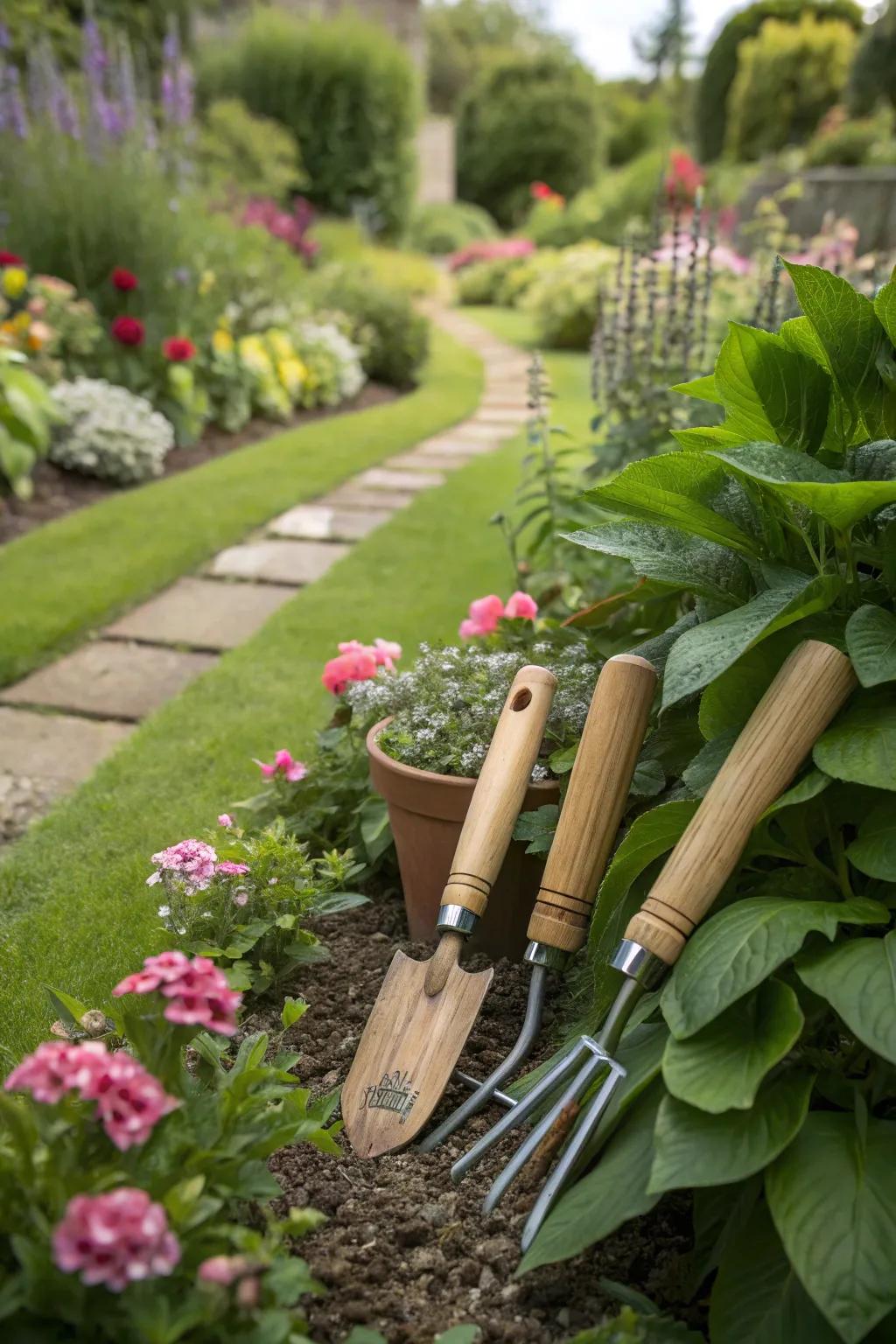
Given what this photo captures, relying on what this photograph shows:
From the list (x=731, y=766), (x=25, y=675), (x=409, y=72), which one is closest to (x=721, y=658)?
(x=731, y=766)

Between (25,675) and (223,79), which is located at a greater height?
(223,79)

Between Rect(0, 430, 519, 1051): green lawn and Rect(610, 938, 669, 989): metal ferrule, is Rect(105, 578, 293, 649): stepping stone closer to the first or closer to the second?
Rect(0, 430, 519, 1051): green lawn

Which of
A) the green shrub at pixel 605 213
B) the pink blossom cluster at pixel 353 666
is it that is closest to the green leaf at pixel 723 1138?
the pink blossom cluster at pixel 353 666

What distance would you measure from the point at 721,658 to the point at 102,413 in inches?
183

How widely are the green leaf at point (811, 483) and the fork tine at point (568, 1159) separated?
0.67m

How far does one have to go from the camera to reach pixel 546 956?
1.52 metres

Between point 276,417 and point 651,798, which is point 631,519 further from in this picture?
point 276,417

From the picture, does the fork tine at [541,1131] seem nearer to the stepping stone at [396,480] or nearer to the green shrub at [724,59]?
the stepping stone at [396,480]

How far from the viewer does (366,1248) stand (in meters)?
1.28

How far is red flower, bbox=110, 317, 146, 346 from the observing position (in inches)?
219

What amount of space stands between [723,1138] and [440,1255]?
0.38 metres

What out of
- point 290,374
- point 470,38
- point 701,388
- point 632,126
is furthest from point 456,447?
point 470,38

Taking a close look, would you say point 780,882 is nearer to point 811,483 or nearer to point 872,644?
point 872,644

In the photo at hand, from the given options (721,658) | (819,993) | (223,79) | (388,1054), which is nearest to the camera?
(819,993)
